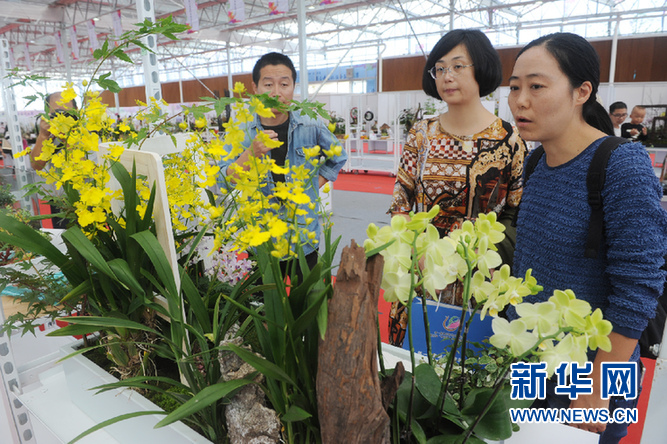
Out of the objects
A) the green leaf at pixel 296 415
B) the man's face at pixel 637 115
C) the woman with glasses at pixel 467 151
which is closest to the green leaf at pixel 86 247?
the green leaf at pixel 296 415

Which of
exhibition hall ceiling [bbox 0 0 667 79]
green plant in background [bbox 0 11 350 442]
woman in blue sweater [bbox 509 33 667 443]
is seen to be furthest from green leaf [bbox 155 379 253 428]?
exhibition hall ceiling [bbox 0 0 667 79]

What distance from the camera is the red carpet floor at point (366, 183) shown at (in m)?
7.32

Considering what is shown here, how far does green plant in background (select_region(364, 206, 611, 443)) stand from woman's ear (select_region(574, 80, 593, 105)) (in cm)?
62

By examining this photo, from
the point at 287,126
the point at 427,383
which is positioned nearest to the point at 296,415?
the point at 427,383

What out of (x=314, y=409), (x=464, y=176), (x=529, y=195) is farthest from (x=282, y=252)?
(x=464, y=176)

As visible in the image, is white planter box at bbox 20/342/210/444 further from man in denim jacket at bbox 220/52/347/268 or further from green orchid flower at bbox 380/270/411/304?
man in denim jacket at bbox 220/52/347/268

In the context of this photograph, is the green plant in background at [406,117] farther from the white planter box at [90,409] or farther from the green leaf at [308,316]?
the green leaf at [308,316]

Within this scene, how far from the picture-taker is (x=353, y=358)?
50 cm

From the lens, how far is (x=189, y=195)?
84 cm

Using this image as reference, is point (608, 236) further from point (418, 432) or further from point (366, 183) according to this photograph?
point (366, 183)

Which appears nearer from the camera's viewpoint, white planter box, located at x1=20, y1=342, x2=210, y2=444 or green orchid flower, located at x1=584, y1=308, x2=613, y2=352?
green orchid flower, located at x1=584, y1=308, x2=613, y2=352

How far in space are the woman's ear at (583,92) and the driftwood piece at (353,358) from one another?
0.74 meters

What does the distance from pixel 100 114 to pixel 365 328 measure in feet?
2.33

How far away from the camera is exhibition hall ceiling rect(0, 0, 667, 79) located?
35.1 feet
